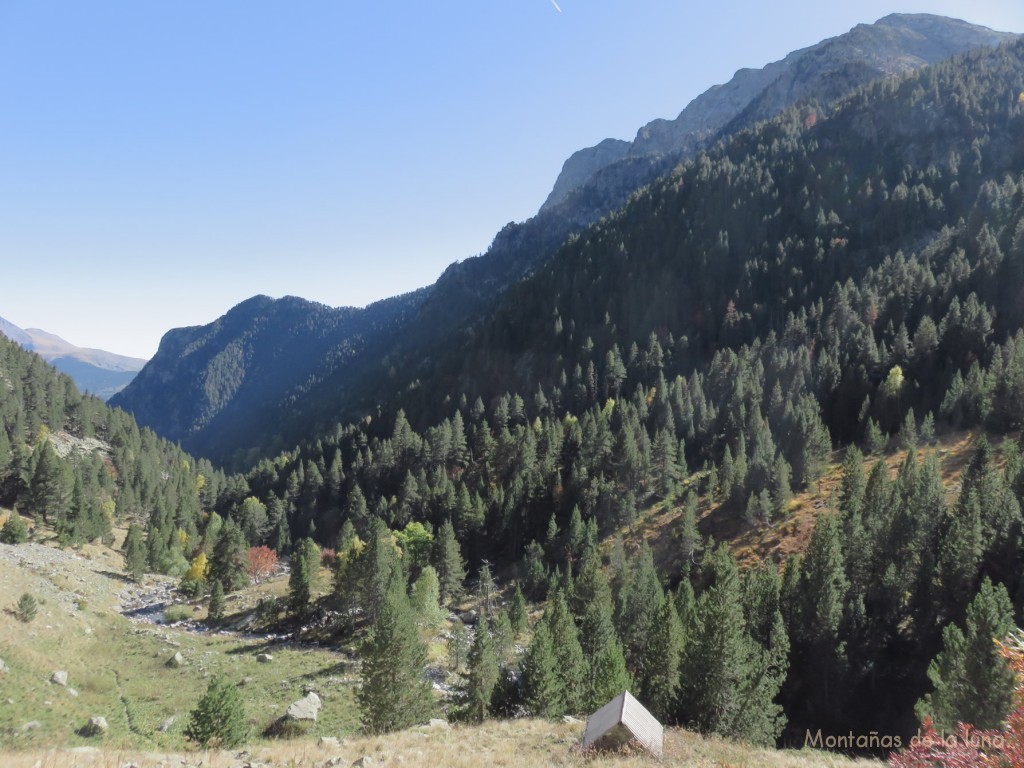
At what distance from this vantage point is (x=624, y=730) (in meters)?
20.0

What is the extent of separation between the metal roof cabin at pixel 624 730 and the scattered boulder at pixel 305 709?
26.6 m

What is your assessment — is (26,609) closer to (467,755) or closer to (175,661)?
(175,661)

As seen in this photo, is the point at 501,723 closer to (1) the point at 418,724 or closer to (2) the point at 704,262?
(1) the point at 418,724

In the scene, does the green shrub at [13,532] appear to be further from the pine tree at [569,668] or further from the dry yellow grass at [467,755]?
the pine tree at [569,668]

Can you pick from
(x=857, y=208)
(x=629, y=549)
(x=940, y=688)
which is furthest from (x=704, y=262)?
(x=940, y=688)

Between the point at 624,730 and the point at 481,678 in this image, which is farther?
the point at 481,678

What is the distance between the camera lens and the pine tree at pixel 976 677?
92.5 feet

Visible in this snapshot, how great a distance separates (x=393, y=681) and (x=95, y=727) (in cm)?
1747

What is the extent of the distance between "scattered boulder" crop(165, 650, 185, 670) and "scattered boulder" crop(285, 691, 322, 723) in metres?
16.4

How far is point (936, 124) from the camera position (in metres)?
180

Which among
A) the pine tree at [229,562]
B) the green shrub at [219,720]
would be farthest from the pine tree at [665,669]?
the pine tree at [229,562]

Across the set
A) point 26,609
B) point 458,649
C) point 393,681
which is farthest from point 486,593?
point 26,609

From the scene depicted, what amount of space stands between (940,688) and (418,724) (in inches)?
1183

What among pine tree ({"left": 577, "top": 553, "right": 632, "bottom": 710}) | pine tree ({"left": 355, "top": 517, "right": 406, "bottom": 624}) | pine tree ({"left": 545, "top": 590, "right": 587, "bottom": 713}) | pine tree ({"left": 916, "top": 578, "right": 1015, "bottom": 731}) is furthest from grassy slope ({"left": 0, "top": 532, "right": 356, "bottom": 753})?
pine tree ({"left": 916, "top": 578, "right": 1015, "bottom": 731})
